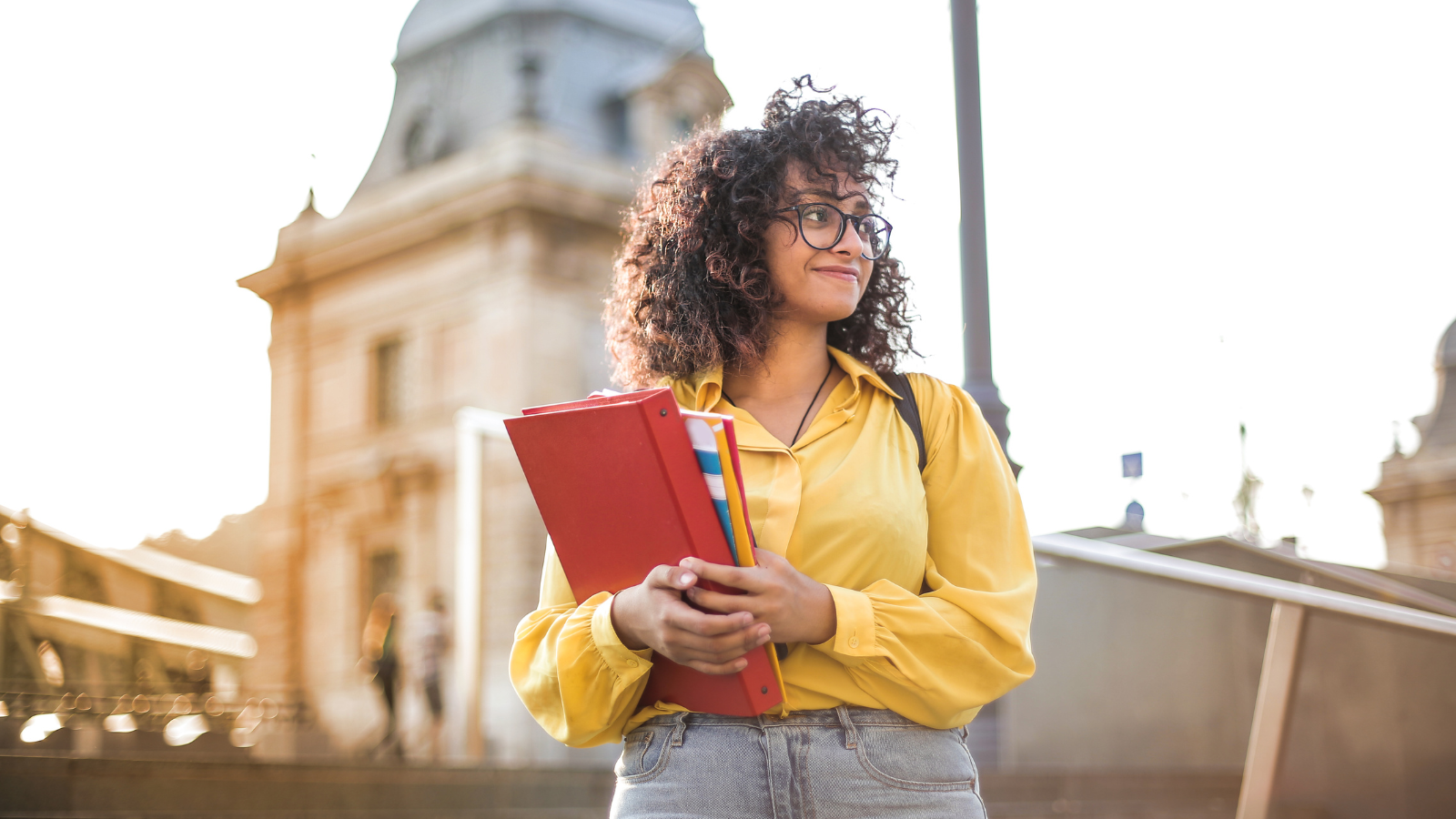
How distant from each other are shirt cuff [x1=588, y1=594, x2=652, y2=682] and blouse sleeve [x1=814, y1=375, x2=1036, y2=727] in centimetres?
26

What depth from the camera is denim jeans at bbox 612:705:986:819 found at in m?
1.73

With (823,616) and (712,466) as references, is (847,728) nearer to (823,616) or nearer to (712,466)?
(823,616)

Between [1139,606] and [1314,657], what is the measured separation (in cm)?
269

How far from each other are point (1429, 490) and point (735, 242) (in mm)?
3562

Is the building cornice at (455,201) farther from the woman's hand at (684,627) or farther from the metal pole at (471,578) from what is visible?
the woman's hand at (684,627)

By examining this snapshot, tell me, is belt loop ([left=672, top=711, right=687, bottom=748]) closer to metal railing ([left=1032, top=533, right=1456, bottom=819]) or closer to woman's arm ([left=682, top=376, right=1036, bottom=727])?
woman's arm ([left=682, top=376, right=1036, bottom=727])

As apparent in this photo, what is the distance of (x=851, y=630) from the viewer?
5.62 ft

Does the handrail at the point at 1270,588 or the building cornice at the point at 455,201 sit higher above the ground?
the building cornice at the point at 455,201

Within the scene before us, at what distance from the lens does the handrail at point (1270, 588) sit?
3.42 meters

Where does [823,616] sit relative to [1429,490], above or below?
below

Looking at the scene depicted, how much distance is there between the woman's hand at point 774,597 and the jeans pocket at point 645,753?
0.85ft

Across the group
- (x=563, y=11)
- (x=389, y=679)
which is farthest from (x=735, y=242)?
(x=563, y=11)

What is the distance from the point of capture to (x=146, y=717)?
26.8 ft

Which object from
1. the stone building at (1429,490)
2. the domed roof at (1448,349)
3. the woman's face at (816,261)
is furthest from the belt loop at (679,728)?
the domed roof at (1448,349)
